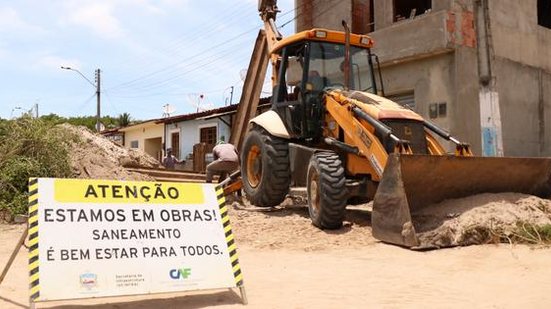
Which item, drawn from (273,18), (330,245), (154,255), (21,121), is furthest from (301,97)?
(21,121)

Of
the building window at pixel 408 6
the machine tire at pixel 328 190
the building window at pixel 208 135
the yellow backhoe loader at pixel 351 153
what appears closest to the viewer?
the yellow backhoe loader at pixel 351 153

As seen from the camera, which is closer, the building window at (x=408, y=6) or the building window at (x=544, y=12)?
the building window at (x=408, y=6)

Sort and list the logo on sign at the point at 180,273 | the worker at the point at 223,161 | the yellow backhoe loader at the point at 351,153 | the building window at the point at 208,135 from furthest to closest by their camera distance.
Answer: the building window at the point at 208,135 < the worker at the point at 223,161 < the yellow backhoe loader at the point at 351,153 < the logo on sign at the point at 180,273

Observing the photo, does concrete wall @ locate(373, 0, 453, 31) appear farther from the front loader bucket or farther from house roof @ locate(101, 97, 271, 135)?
the front loader bucket

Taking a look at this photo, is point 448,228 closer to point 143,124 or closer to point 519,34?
point 519,34

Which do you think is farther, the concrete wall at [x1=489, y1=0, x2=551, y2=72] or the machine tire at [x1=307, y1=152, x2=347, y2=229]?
the concrete wall at [x1=489, y1=0, x2=551, y2=72]

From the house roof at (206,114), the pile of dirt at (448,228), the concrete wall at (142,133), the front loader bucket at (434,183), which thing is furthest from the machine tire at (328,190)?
the concrete wall at (142,133)

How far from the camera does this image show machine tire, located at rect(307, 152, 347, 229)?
298 inches

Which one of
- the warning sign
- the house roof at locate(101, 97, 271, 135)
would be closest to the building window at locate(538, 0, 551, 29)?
the house roof at locate(101, 97, 271, 135)

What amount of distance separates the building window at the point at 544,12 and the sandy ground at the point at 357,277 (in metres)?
14.3

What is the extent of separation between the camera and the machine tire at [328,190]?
7.56 metres

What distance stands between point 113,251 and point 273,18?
957cm

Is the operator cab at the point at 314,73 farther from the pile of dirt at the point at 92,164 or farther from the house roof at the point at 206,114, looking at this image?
the house roof at the point at 206,114

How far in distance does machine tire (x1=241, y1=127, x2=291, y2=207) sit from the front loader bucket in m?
2.37
